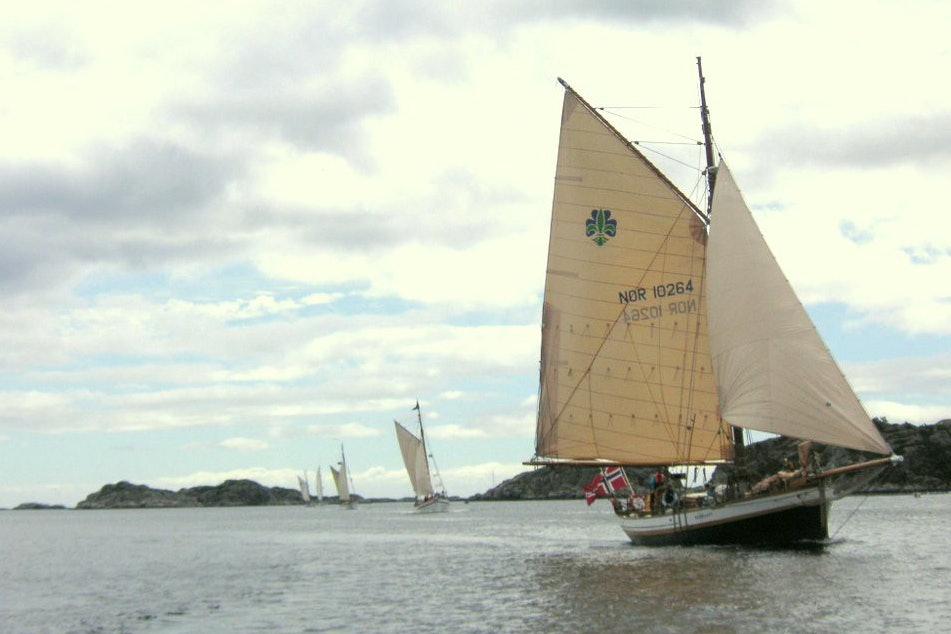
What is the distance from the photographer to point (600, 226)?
5956 centimetres

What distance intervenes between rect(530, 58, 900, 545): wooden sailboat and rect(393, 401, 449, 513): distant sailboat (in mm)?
105327

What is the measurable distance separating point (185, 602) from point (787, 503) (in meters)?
25.8

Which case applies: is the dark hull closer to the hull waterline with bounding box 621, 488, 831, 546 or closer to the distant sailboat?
the hull waterline with bounding box 621, 488, 831, 546

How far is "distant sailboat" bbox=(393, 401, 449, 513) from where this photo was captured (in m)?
169

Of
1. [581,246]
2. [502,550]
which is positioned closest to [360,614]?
[581,246]

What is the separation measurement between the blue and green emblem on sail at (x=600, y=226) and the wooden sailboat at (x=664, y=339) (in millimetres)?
56

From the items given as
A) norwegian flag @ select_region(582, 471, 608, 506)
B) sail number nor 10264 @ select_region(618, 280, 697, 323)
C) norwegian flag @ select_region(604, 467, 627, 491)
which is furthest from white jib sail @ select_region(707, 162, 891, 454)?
norwegian flag @ select_region(582, 471, 608, 506)

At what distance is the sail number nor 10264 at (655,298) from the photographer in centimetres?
5819

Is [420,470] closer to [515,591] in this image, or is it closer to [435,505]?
Answer: [435,505]

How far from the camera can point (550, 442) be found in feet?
201

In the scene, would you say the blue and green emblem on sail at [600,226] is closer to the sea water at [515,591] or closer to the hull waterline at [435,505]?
the sea water at [515,591]

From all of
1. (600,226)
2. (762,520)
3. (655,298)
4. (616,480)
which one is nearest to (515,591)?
(762,520)

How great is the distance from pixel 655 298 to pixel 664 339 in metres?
2.08

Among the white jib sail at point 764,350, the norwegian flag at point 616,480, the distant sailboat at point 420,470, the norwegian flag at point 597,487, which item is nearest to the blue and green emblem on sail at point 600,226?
the white jib sail at point 764,350
